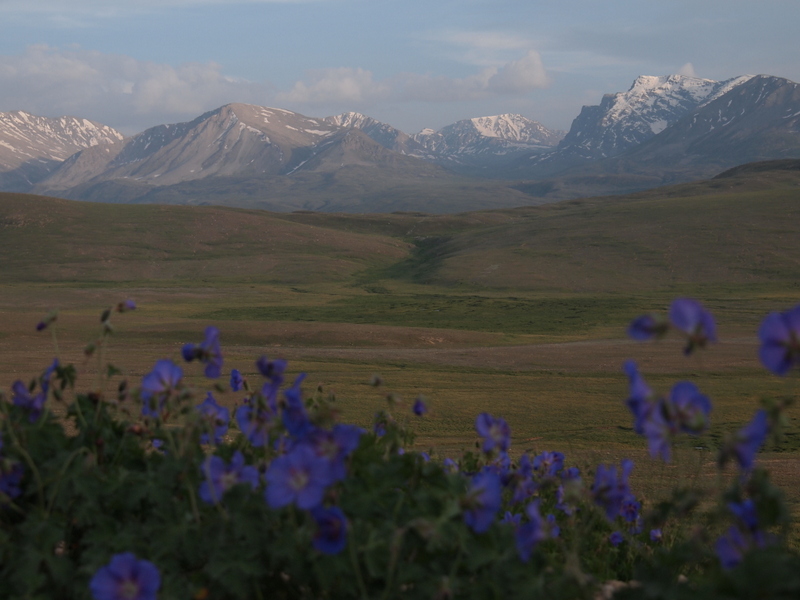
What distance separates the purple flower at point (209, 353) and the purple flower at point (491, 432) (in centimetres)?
117

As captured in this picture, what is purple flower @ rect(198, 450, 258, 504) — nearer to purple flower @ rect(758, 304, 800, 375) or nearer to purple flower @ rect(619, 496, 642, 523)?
purple flower @ rect(758, 304, 800, 375)

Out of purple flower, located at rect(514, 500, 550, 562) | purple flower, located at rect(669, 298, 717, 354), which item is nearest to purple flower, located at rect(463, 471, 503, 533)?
purple flower, located at rect(514, 500, 550, 562)

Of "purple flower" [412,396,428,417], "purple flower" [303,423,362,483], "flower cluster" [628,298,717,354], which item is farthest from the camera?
"purple flower" [412,396,428,417]

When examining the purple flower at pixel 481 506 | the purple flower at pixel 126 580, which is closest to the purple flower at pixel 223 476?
the purple flower at pixel 126 580

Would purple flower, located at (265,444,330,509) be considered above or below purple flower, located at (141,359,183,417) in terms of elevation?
below

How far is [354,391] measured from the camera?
90.0 ft

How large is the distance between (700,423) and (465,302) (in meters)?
80.6

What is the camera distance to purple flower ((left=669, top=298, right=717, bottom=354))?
7.26 ft

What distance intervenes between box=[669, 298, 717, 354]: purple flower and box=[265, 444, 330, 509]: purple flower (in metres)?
1.13

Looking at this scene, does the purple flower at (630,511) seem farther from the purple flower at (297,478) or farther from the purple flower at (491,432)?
the purple flower at (297,478)

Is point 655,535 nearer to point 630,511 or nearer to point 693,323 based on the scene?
point 630,511

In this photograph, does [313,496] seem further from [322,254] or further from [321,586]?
[322,254]

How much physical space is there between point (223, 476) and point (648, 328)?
68.8 inches

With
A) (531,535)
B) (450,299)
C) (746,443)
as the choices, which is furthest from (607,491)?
(450,299)
